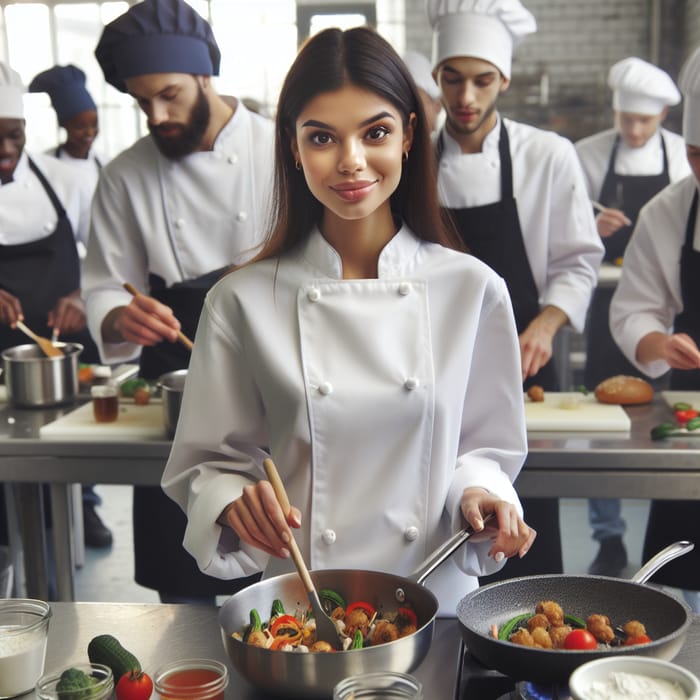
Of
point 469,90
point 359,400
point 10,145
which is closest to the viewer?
point 359,400

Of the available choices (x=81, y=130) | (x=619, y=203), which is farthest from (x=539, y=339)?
(x=81, y=130)

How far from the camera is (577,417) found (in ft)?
8.79

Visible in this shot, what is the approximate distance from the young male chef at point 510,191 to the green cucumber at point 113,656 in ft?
6.26

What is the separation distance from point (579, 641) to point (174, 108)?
2.03m

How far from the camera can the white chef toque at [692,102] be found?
2684mm

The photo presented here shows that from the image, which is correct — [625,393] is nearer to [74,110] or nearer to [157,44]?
[157,44]

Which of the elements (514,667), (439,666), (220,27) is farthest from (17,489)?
(220,27)

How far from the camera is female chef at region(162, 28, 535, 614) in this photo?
156 cm

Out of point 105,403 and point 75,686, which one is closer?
point 75,686

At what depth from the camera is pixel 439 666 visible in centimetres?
134

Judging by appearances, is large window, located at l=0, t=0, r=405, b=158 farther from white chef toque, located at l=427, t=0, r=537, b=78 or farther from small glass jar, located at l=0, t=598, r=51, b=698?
small glass jar, located at l=0, t=598, r=51, b=698

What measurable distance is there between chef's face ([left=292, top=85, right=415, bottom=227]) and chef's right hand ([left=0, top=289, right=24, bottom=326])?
7.48ft

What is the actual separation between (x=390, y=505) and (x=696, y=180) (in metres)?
1.63

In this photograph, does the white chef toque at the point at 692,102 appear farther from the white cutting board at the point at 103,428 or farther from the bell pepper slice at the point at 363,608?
the bell pepper slice at the point at 363,608
